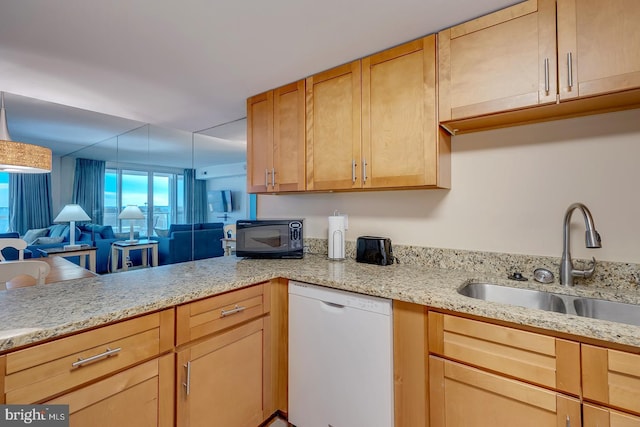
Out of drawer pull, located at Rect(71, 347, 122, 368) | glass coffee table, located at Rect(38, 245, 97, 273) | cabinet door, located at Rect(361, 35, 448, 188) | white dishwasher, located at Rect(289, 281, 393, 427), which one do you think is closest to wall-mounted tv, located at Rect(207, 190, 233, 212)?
glass coffee table, located at Rect(38, 245, 97, 273)

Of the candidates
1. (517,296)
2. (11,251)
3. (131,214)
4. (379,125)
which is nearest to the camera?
(517,296)

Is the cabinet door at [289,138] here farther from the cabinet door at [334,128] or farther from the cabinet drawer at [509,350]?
the cabinet drawer at [509,350]

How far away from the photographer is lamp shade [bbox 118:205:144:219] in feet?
9.35

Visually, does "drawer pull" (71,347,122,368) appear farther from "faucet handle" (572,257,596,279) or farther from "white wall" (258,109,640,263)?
"faucet handle" (572,257,596,279)

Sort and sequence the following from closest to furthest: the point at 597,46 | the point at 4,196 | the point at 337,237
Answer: the point at 597,46 < the point at 337,237 < the point at 4,196

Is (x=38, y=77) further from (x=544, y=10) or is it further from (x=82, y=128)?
(x=544, y=10)

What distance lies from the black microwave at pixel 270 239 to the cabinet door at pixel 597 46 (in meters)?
1.55

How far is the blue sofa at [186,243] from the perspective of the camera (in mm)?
2844

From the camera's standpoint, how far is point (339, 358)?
1.38m

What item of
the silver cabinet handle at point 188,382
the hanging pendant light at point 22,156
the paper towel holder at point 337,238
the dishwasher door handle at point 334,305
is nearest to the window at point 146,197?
the hanging pendant light at point 22,156

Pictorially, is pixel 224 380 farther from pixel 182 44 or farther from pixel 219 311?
pixel 182 44

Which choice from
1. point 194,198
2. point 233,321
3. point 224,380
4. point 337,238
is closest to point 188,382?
point 224,380

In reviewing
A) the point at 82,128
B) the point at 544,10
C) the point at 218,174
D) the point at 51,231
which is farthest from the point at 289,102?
the point at 51,231

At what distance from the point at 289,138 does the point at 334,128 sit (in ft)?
→ 1.16
